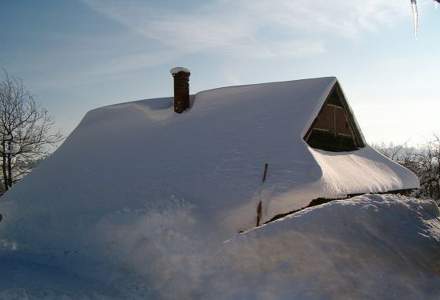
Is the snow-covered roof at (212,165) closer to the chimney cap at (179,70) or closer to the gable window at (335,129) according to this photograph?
the gable window at (335,129)

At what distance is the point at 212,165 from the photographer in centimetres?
848

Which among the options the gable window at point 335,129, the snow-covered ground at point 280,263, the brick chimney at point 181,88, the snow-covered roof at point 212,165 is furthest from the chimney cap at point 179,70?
the snow-covered ground at point 280,263

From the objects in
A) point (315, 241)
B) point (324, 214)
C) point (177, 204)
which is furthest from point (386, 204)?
point (177, 204)

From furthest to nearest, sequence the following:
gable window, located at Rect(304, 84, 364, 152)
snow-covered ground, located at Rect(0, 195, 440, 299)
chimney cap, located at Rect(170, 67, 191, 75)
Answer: chimney cap, located at Rect(170, 67, 191, 75) → gable window, located at Rect(304, 84, 364, 152) → snow-covered ground, located at Rect(0, 195, 440, 299)

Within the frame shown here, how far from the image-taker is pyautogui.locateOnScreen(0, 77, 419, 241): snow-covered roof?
743cm

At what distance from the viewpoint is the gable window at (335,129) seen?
33.6ft

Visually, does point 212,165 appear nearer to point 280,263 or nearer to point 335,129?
point 280,263

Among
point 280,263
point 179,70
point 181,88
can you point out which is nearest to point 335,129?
point 181,88

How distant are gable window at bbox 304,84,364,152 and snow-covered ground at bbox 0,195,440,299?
4323 mm

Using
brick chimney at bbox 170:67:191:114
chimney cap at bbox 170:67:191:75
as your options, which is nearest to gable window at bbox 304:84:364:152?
brick chimney at bbox 170:67:191:114

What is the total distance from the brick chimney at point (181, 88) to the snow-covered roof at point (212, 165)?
352mm

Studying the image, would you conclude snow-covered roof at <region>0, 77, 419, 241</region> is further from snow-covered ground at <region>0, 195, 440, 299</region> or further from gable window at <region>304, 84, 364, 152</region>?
snow-covered ground at <region>0, 195, 440, 299</region>

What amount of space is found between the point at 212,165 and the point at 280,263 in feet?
12.7

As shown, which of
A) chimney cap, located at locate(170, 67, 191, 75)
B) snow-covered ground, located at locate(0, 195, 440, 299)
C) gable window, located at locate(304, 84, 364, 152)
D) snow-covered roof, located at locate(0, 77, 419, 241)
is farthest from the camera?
chimney cap, located at locate(170, 67, 191, 75)
